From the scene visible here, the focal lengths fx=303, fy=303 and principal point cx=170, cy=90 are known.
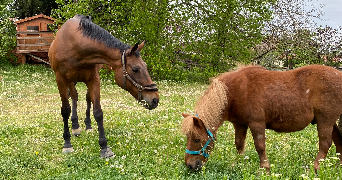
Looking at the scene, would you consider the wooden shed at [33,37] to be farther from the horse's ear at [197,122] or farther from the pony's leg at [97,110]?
the horse's ear at [197,122]

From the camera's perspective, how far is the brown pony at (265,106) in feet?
14.8

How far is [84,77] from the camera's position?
6.31 metres

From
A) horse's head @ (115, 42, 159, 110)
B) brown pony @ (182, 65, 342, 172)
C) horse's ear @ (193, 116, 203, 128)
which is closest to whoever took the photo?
horse's ear @ (193, 116, 203, 128)

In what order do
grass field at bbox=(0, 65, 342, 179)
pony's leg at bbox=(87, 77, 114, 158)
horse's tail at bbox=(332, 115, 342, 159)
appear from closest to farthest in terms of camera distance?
grass field at bbox=(0, 65, 342, 179)
horse's tail at bbox=(332, 115, 342, 159)
pony's leg at bbox=(87, 77, 114, 158)

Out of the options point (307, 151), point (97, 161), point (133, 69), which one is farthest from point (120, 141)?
point (307, 151)

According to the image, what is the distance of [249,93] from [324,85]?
1116mm

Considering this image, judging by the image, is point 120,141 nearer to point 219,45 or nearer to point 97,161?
point 97,161

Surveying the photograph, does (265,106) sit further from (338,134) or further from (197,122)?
(338,134)

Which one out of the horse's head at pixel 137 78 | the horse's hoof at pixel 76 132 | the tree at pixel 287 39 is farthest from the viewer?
the tree at pixel 287 39

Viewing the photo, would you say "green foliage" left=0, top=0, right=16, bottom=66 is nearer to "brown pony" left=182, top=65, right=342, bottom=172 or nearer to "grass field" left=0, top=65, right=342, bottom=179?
"grass field" left=0, top=65, right=342, bottom=179

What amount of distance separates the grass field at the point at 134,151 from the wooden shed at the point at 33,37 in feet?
48.4

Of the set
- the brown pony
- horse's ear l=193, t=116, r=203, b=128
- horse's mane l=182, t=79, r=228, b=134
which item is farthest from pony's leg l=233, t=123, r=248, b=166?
horse's ear l=193, t=116, r=203, b=128

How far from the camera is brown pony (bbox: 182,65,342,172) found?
452 centimetres

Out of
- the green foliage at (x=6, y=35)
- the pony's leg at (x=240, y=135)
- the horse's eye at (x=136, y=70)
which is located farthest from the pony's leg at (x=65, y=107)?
the green foliage at (x=6, y=35)
